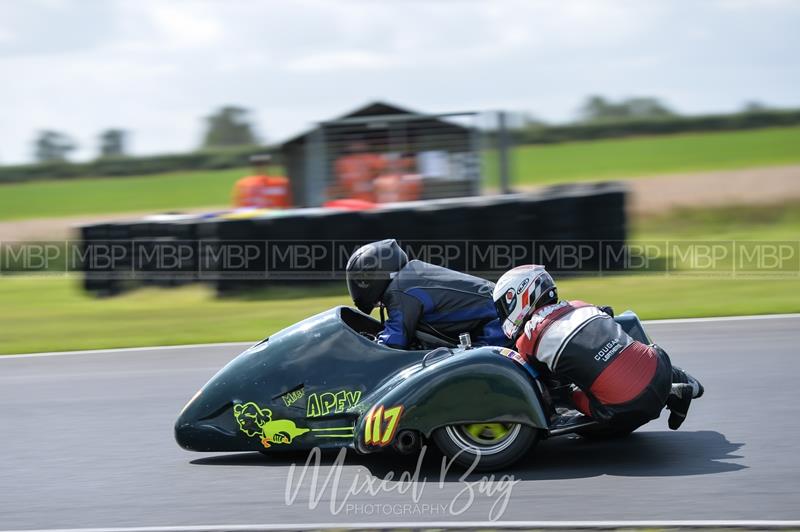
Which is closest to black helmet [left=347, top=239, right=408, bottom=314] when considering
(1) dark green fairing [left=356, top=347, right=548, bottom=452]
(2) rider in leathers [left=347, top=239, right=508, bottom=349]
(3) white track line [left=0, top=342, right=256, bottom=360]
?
(2) rider in leathers [left=347, top=239, right=508, bottom=349]

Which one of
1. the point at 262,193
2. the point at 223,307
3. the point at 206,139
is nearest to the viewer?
the point at 223,307

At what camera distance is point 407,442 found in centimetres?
516

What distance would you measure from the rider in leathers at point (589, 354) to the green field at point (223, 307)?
5040 millimetres

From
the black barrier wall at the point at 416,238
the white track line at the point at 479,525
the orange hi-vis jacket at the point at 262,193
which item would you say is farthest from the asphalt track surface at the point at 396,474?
the orange hi-vis jacket at the point at 262,193

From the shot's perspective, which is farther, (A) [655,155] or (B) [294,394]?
(A) [655,155]

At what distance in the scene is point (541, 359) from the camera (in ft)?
17.1

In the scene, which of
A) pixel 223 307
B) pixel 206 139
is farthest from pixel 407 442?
pixel 206 139

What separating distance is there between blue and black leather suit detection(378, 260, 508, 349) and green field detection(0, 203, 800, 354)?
447cm

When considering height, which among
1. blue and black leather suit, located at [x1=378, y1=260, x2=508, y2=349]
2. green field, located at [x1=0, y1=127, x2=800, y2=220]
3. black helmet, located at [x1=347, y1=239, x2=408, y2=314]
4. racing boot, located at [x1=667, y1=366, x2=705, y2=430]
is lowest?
racing boot, located at [x1=667, y1=366, x2=705, y2=430]

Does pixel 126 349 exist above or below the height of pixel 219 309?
below

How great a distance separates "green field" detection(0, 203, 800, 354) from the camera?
409 inches

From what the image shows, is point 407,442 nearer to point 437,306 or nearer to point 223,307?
point 437,306

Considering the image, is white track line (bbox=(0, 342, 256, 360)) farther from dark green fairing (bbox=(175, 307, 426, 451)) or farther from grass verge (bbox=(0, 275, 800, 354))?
dark green fairing (bbox=(175, 307, 426, 451))

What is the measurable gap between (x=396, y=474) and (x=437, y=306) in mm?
1003
